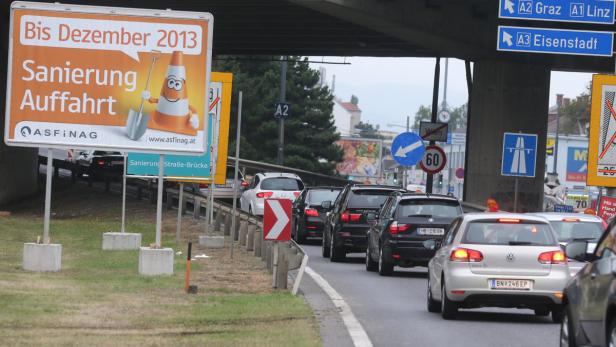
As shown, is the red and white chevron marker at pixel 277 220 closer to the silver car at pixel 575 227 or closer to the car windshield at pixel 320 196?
the silver car at pixel 575 227

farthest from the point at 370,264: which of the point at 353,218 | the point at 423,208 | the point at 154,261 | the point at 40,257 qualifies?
the point at 40,257

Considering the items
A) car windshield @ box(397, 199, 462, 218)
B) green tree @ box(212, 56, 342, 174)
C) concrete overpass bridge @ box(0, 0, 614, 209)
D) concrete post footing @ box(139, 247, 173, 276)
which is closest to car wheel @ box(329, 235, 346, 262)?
car windshield @ box(397, 199, 462, 218)

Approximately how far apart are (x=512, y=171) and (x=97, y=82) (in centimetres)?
1003

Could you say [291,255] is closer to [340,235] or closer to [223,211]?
[340,235]

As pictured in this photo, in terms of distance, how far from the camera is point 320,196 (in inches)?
1497

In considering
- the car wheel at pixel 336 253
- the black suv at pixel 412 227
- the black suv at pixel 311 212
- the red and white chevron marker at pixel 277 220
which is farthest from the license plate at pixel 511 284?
the black suv at pixel 311 212

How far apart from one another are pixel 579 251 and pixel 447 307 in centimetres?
637

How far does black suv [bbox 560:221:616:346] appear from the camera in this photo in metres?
10.9

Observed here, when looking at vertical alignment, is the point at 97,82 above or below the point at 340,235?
above

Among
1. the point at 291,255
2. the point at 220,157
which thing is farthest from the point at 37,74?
the point at 220,157

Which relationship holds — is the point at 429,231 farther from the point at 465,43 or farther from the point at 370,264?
the point at 465,43

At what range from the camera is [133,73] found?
25.7 metres

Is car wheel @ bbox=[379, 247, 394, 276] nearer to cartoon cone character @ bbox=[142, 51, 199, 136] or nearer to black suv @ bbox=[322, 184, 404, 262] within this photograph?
black suv @ bbox=[322, 184, 404, 262]

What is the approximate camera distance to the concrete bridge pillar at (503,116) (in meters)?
45.5
